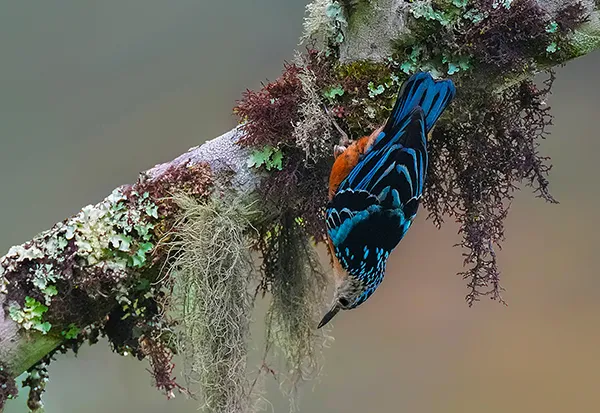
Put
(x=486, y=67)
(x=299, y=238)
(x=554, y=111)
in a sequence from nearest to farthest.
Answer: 1. (x=486, y=67)
2. (x=299, y=238)
3. (x=554, y=111)

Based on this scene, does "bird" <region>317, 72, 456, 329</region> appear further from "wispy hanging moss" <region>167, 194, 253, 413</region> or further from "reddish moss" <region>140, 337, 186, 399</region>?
"reddish moss" <region>140, 337, 186, 399</region>

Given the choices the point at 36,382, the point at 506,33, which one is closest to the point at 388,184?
the point at 506,33

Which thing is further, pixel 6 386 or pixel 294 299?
pixel 294 299

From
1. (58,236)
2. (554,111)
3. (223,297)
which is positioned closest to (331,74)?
(223,297)

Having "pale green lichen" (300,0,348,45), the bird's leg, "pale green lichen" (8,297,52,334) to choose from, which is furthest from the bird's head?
"pale green lichen" (8,297,52,334)

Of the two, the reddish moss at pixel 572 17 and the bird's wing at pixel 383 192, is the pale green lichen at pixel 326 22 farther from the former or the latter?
the reddish moss at pixel 572 17

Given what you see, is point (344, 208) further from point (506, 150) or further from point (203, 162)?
point (506, 150)

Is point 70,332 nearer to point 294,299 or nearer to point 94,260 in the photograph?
point 94,260

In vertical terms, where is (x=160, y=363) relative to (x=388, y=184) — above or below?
below
